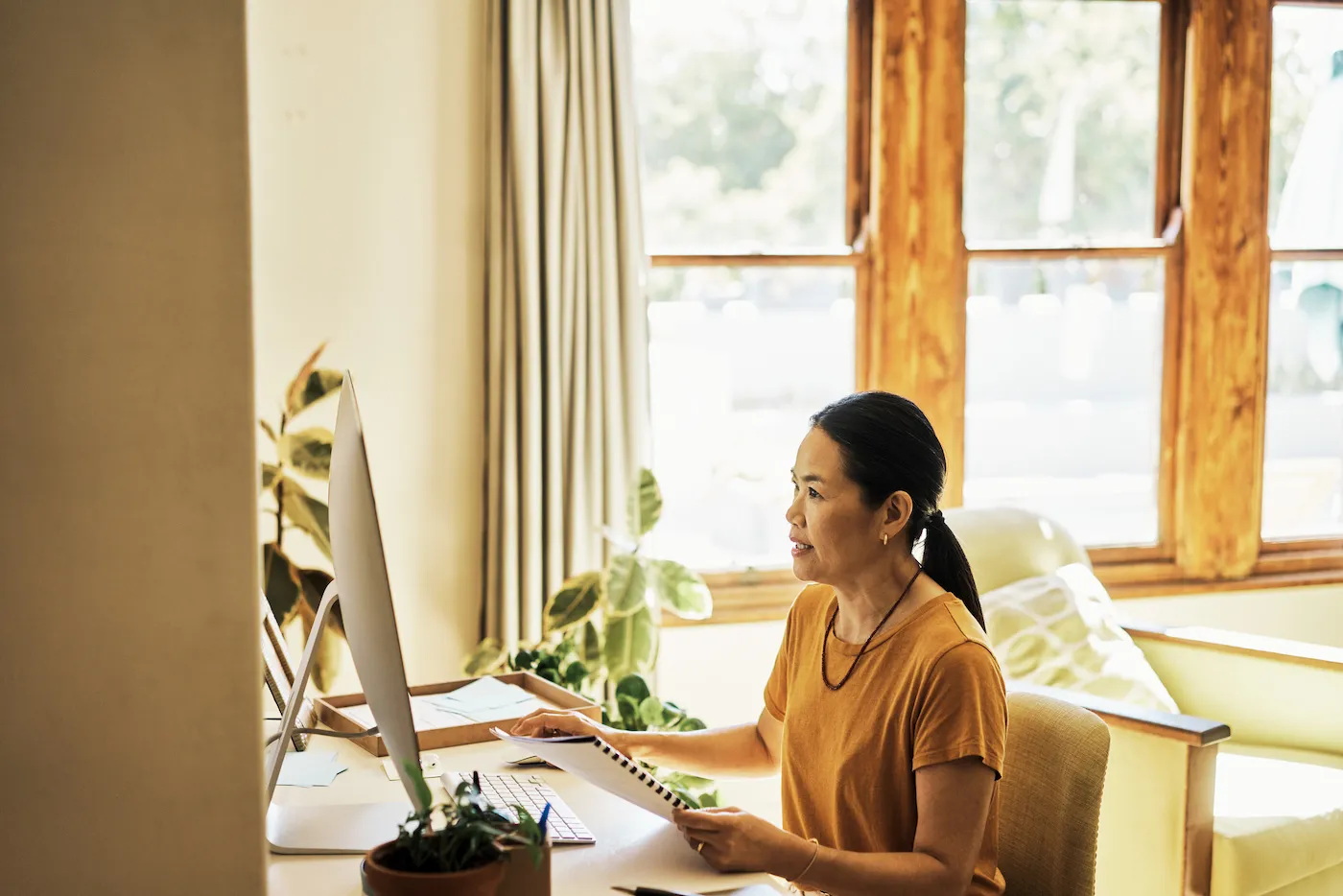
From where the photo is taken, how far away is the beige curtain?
2844 mm

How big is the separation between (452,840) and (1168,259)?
315 centimetres

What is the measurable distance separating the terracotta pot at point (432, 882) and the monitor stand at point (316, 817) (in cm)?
31

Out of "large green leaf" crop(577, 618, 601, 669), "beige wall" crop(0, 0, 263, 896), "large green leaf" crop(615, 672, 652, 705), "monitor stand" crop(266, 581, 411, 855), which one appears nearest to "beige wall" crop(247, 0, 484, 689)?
"large green leaf" crop(577, 618, 601, 669)

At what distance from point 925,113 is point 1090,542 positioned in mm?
1318

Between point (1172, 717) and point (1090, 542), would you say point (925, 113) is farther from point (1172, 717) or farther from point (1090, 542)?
point (1172, 717)

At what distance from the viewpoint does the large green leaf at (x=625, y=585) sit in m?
2.82

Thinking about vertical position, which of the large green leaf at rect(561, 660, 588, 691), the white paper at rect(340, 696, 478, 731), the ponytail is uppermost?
the ponytail

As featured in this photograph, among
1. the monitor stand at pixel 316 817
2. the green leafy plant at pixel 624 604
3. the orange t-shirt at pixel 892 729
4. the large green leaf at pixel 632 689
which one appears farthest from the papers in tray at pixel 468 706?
the green leafy plant at pixel 624 604

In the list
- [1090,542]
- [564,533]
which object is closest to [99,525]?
[564,533]

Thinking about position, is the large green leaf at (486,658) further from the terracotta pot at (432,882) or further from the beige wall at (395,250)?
the terracotta pot at (432,882)

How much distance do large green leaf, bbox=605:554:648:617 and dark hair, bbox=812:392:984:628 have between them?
1275mm

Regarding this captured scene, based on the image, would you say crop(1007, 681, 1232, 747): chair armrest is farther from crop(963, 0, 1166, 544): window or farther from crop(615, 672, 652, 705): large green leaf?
crop(963, 0, 1166, 544): window

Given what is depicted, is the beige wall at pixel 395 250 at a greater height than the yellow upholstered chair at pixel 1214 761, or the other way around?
the beige wall at pixel 395 250

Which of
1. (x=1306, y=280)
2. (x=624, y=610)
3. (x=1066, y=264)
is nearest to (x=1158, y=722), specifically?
(x=624, y=610)
